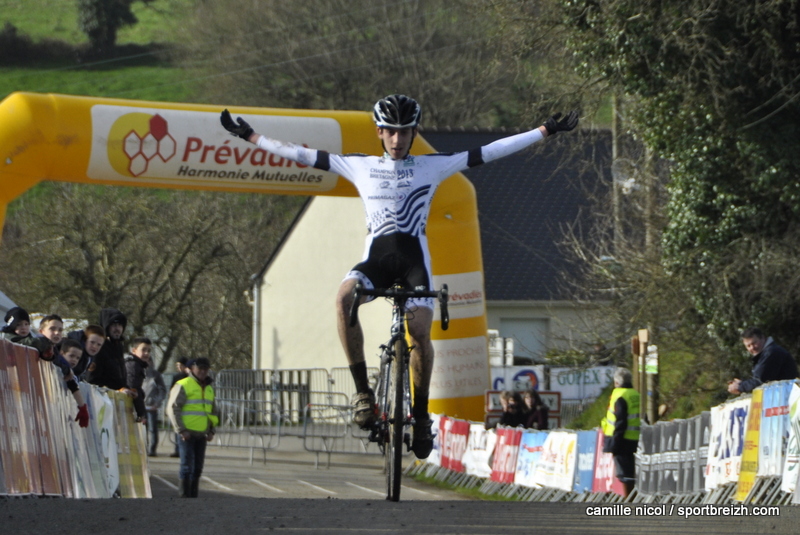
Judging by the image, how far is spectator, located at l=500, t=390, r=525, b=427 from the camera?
A: 1788 centimetres

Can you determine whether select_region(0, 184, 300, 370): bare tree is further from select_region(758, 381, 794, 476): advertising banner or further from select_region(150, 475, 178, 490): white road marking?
select_region(758, 381, 794, 476): advertising banner

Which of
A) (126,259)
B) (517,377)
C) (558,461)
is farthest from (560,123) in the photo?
(126,259)

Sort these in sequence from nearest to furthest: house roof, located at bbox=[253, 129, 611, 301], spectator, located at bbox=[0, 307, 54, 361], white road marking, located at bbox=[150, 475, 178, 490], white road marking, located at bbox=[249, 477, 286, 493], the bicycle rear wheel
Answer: the bicycle rear wheel → spectator, located at bbox=[0, 307, 54, 361] → white road marking, located at bbox=[150, 475, 178, 490] → white road marking, located at bbox=[249, 477, 286, 493] → house roof, located at bbox=[253, 129, 611, 301]

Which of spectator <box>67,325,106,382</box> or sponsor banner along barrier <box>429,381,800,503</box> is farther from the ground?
spectator <box>67,325,106,382</box>

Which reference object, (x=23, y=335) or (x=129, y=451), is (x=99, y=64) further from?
(x=23, y=335)

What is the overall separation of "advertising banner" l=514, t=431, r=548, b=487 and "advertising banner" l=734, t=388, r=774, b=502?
5.37m

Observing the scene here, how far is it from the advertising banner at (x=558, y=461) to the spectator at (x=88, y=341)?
601cm

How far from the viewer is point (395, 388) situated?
7.57 m

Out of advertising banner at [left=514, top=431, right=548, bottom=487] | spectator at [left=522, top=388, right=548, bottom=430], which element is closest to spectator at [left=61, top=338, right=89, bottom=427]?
advertising banner at [left=514, top=431, right=548, bottom=487]

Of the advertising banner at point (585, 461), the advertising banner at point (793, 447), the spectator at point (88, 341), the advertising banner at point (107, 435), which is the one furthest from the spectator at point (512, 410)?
the advertising banner at point (793, 447)

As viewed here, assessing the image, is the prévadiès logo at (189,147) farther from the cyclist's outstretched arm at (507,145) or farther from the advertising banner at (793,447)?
the advertising banner at (793,447)

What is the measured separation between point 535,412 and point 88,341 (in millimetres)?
8221

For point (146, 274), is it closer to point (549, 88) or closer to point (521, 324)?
point (521, 324)

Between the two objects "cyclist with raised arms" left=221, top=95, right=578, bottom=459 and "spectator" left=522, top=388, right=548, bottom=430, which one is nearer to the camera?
"cyclist with raised arms" left=221, top=95, right=578, bottom=459
